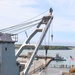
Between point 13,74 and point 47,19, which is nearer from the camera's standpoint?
point 13,74

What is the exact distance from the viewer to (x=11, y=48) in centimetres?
2448

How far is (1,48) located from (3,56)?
67 cm

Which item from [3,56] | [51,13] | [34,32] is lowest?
[3,56]

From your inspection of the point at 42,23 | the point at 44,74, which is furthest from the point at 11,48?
the point at 44,74

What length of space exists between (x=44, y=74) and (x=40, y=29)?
91.0ft

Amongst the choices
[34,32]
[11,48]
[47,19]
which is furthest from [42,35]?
[11,48]

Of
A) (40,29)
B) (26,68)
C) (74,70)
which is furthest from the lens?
(74,70)

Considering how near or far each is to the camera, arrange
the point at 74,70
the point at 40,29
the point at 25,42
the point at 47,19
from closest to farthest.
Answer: the point at 25,42 < the point at 40,29 < the point at 47,19 < the point at 74,70

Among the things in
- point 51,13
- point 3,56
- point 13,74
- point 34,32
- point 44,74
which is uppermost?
point 51,13

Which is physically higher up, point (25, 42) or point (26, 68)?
point (25, 42)

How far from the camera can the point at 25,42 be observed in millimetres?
30062

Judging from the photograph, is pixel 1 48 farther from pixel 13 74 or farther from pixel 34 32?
pixel 34 32

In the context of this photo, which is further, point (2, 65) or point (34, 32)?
point (34, 32)

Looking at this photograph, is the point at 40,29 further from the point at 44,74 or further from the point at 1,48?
the point at 44,74
